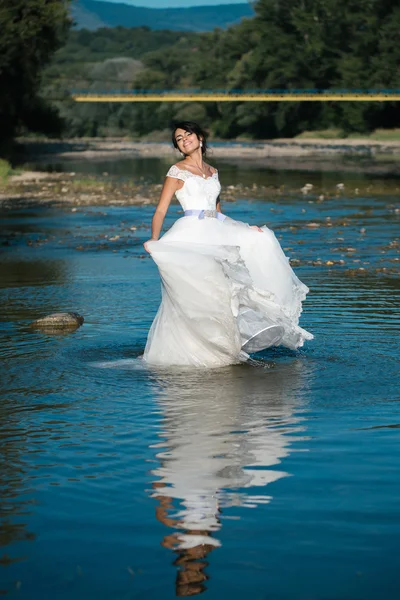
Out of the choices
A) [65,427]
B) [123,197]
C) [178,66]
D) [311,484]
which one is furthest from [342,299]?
[178,66]

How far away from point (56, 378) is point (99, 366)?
1.72ft

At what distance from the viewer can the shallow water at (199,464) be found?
17.9 feet

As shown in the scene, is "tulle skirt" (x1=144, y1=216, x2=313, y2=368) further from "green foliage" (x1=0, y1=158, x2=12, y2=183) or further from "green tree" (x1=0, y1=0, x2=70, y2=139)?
"green tree" (x1=0, y1=0, x2=70, y2=139)

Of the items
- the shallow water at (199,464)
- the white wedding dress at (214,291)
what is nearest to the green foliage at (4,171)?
the shallow water at (199,464)

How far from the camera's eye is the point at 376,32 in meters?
93.2

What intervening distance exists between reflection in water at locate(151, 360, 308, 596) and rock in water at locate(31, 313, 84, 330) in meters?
2.65

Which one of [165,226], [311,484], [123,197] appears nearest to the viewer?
[311,484]

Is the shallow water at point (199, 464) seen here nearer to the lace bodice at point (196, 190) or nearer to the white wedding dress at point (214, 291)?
the white wedding dress at point (214, 291)

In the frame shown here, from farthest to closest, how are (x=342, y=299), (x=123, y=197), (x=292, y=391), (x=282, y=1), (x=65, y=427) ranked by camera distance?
1. (x=282, y=1)
2. (x=123, y=197)
3. (x=342, y=299)
4. (x=292, y=391)
5. (x=65, y=427)

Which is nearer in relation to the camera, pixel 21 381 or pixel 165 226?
pixel 21 381

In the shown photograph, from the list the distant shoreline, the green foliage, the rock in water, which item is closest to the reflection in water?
the rock in water

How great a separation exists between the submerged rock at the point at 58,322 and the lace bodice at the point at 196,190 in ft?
7.96

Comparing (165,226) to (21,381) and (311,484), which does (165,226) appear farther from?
(311,484)

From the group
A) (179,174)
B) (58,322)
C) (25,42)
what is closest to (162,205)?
(179,174)
